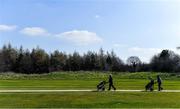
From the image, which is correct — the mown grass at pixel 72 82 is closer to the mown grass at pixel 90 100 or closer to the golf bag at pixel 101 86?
the golf bag at pixel 101 86

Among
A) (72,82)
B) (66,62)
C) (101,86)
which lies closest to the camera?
(101,86)

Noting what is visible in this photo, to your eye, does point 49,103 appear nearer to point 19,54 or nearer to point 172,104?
point 172,104

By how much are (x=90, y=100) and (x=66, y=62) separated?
12080 cm

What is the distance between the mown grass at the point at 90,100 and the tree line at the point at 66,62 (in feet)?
326

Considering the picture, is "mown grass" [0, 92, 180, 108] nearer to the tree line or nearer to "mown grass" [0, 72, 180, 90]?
"mown grass" [0, 72, 180, 90]

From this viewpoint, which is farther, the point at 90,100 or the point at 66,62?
the point at 66,62

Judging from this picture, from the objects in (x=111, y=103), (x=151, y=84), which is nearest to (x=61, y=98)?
(x=111, y=103)

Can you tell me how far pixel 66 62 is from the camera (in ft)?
502

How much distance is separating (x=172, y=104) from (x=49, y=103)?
9.99m

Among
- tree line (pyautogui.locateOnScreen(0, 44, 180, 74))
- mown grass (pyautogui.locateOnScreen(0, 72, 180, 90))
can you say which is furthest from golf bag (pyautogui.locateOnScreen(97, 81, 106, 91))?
tree line (pyautogui.locateOnScreen(0, 44, 180, 74))

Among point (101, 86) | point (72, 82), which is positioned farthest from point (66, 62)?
point (101, 86)

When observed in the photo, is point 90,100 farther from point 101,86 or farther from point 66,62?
point 66,62

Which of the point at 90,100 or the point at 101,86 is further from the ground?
the point at 101,86

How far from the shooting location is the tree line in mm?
139125
